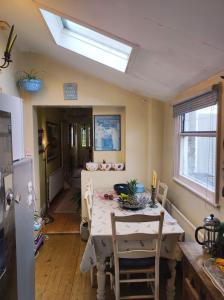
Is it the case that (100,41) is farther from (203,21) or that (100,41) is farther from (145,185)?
(145,185)

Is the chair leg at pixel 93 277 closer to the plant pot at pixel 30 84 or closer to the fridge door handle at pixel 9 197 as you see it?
the fridge door handle at pixel 9 197

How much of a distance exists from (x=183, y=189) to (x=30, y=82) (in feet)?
8.03

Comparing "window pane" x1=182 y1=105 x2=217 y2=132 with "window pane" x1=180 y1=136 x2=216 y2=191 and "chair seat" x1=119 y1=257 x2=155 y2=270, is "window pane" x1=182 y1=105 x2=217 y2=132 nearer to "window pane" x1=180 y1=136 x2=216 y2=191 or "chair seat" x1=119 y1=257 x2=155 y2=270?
Answer: "window pane" x1=180 y1=136 x2=216 y2=191

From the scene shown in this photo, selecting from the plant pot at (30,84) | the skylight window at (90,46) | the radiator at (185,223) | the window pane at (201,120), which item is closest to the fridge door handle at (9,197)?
the radiator at (185,223)

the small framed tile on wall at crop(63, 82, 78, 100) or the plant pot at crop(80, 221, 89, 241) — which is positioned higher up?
the small framed tile on wall at crop(63, 82, 78, 100)

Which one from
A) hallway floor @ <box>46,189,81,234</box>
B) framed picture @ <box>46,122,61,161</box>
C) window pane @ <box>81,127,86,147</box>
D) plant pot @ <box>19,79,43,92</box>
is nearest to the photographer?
plant pot @ <box>19,79,43,92</box>

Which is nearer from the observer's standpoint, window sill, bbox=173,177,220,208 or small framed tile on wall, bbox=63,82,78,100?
window sill, bbox=173,177,220,208

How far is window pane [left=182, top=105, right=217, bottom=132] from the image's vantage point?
7.00 ft

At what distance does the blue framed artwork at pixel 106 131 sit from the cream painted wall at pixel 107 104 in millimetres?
244

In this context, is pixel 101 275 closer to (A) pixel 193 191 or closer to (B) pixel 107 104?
(A) pixel 193 191

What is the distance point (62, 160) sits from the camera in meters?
6.82

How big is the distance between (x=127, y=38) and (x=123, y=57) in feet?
2.65

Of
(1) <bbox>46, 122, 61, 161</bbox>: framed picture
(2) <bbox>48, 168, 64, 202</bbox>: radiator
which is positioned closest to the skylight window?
(1) <bbox>46, 122, 61, 161</bbox>: framed picture

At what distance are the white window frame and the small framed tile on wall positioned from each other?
1531mm
